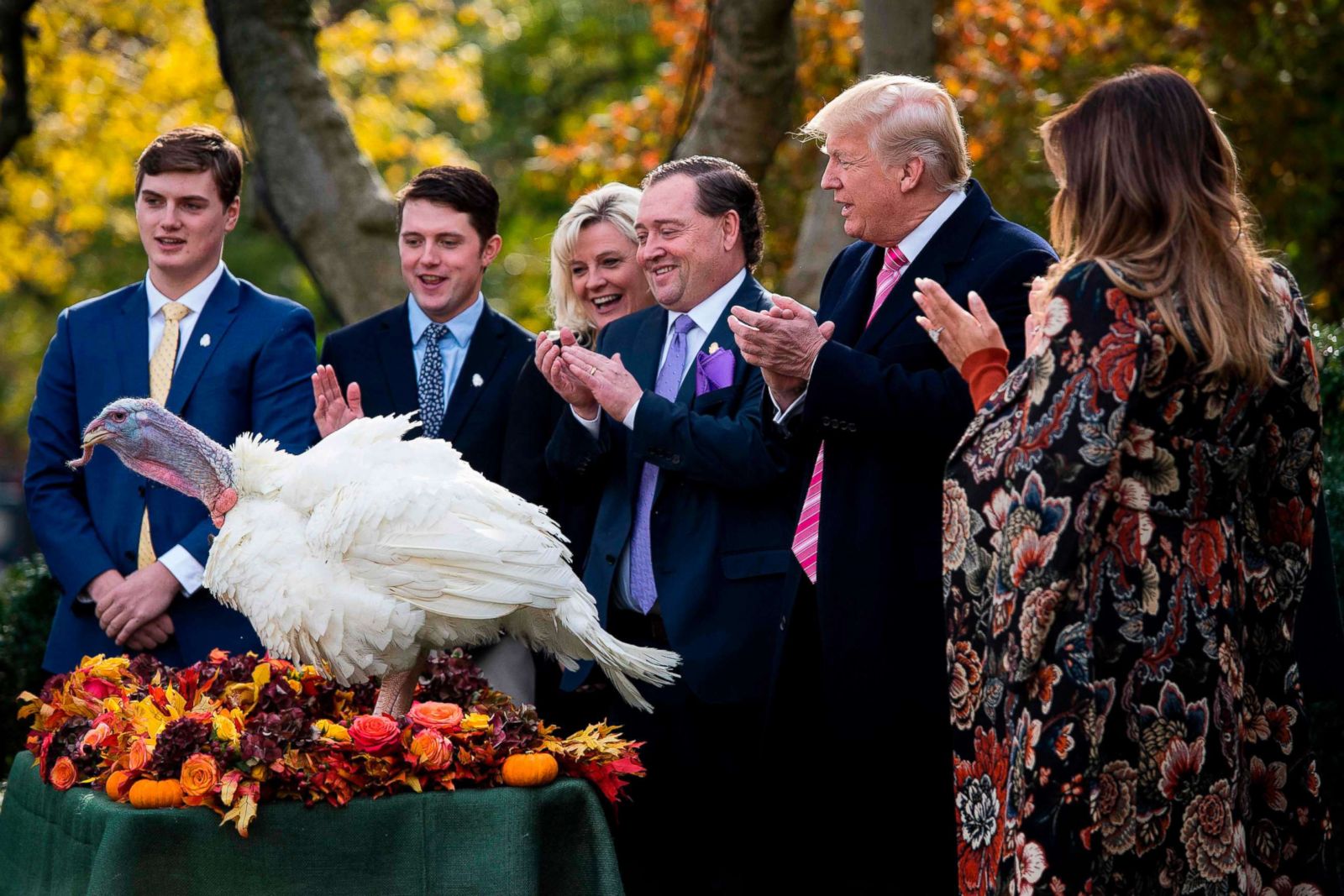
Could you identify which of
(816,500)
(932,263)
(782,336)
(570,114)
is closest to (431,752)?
(816,500)

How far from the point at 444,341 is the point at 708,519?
1341mm

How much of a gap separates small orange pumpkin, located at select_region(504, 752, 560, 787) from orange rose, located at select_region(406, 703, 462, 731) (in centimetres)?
17

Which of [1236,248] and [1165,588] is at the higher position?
[1236,248]

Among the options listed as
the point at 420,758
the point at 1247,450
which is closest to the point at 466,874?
the point at 420,758

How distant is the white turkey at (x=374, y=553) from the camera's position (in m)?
3.87

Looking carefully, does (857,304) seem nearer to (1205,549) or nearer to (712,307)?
(712,307)

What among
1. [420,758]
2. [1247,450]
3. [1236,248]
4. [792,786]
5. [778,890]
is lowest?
[778,890]

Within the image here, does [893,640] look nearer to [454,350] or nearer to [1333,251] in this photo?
[454,350]

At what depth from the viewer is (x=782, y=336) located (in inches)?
157

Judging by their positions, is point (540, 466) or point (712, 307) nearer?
point (712, 307)

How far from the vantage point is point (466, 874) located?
3.46 meters

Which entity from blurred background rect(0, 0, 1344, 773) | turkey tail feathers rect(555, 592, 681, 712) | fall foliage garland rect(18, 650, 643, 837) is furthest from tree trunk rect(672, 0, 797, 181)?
fall foliage garland rect(18, 650, 643, 837)

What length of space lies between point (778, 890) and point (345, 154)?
5.35m

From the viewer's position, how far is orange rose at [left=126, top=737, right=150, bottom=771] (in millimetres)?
3477
